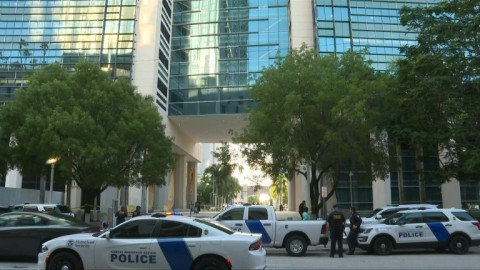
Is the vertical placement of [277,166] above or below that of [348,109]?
below

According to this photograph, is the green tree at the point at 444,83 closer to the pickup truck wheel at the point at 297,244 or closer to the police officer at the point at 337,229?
the police officer at the point at 337,229

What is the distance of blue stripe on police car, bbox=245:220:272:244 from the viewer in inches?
645

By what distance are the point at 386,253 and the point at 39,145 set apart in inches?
728

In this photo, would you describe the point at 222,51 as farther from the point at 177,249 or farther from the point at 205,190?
the point at 205,190

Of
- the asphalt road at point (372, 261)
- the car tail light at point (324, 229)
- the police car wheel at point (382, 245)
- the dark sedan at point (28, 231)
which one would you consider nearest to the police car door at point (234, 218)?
the asphalt road at point (372, 261)

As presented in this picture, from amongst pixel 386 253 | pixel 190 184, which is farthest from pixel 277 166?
pixel 190 184

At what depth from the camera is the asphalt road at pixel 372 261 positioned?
13297mm

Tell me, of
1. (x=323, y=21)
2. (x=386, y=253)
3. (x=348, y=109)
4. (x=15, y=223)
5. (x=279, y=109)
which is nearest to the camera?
(x=15, y=223)

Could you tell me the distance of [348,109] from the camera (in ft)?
74.7

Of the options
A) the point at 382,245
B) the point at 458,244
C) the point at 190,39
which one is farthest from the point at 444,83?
the point at 190,39

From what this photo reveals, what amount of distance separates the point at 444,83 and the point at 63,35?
137ft

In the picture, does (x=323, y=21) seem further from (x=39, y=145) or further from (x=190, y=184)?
(x=190, y=184)

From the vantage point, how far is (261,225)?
649 inches

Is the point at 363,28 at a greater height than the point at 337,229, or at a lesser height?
Answer: greater
